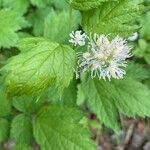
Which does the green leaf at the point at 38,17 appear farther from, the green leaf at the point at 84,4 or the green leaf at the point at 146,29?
the green leaf at the point at 84,4

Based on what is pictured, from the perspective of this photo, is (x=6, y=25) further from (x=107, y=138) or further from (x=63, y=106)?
(x=107, y=138)

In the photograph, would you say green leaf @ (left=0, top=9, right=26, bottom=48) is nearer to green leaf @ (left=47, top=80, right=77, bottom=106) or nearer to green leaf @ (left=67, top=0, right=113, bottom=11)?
green leaf @ (left=47, top=80, right=77, bottom=106)

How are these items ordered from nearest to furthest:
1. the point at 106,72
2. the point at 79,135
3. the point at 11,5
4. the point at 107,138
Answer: the point at 106,72 → the point at 79,135 → the point at 11,5 → the point at 107,138

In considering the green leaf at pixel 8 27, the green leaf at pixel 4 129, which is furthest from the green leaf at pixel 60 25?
the green leaf at pixel 4 129

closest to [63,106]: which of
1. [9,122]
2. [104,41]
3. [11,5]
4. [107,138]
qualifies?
[9,122]

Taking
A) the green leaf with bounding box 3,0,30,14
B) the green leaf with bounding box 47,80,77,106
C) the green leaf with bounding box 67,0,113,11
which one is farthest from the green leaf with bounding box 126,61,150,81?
the green leaf with bounding box 3,0,30,14

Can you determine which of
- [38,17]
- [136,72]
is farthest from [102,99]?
[38,17]
